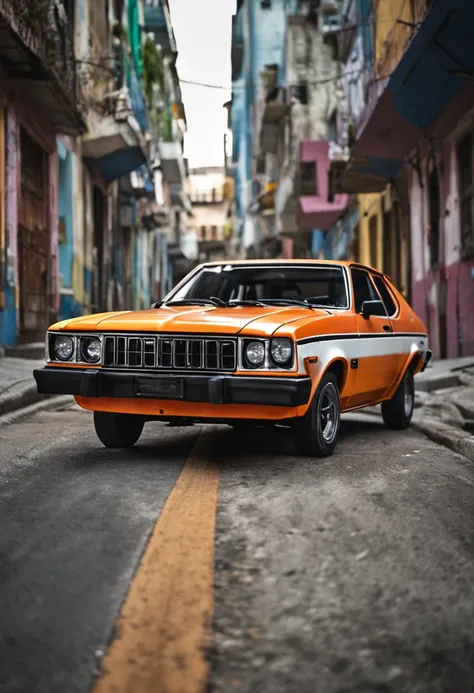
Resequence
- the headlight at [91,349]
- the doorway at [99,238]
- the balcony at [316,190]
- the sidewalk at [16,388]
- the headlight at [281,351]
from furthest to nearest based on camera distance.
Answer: the balcony at [316,190]
the doorway at [99,238]
the sidewalk at [16,388]
the headlight at [91,349]
the headlight at [281,351]

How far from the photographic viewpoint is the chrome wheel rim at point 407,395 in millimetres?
7645

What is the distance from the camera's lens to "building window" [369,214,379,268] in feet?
75.2

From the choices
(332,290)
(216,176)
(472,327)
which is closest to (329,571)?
(332,290)

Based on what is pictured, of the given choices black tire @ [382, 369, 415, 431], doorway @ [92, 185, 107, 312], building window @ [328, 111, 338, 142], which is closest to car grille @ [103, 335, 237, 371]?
black tire @ [382, 369, 415, 431]

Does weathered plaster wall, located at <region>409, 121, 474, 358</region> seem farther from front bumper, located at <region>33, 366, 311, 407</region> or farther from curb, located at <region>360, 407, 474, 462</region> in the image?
front bumper, located at <region>33, 366, 311, 407</region>

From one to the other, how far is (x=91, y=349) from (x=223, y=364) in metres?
0.93

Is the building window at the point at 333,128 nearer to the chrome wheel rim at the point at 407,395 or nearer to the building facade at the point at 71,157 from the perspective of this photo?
the building facade at the point at 71,157

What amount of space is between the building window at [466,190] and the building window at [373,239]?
801 cm

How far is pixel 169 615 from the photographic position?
Answer: 254 centimetres

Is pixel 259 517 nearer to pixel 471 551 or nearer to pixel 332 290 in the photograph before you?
pixel 471 551

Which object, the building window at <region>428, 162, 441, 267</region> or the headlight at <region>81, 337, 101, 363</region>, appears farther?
→ the building window at <region>428, 162, 441, 267</region>

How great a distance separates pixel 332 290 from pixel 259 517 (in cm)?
321

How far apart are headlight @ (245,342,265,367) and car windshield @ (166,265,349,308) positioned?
143cm

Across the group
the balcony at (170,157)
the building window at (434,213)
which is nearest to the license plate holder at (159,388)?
the building window at (434,213)
